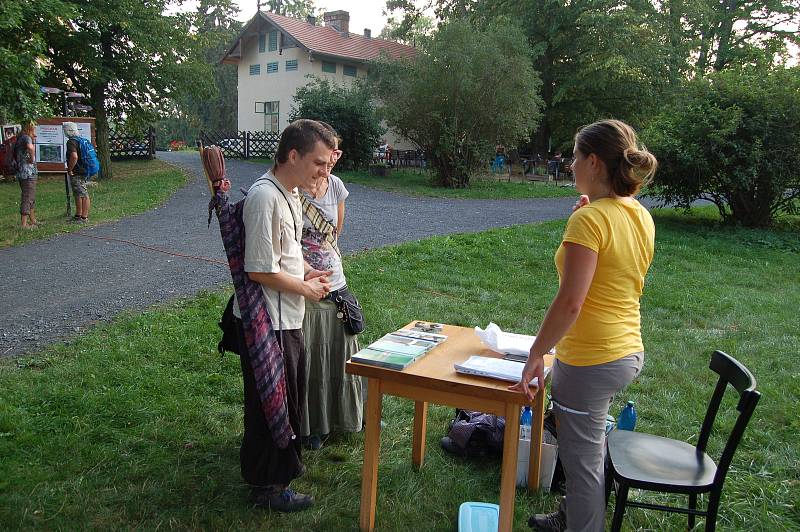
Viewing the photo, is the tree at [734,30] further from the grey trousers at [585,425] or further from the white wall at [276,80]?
the grey trousers at [585,425]

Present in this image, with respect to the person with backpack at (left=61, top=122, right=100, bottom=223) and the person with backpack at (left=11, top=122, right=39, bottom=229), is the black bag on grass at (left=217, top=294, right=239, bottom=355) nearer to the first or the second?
the person with backpack at (left=11, top=122, right=39, bottom=229)

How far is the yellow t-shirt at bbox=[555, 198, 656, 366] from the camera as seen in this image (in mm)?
2229

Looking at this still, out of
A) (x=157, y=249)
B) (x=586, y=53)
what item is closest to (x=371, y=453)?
(x=157, y=249)

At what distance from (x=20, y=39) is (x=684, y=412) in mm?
12958

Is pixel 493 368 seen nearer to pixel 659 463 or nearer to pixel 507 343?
pixel 507 343

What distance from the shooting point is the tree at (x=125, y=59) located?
17250 millimetres

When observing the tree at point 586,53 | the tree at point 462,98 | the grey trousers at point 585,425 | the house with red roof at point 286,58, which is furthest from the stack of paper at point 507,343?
the house with red roof at point 286,58

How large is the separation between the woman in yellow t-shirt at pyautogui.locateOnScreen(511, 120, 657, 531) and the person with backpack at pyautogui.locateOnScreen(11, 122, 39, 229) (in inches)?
394

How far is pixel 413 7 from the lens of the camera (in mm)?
31031

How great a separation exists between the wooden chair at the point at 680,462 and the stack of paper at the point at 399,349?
881 mm

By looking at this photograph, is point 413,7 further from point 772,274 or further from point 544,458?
point 544,458

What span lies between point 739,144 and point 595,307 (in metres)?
11.0

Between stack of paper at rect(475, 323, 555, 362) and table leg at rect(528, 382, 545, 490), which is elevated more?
stack of paper at rect(475, 323, 555, 362)

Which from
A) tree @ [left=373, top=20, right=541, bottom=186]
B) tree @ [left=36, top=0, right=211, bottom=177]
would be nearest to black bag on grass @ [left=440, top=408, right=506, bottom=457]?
tree @ [left=373, top=20, right=541, bottom=186]
